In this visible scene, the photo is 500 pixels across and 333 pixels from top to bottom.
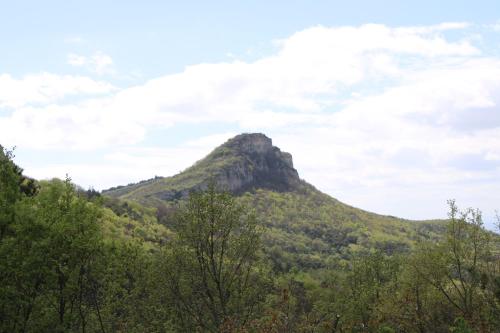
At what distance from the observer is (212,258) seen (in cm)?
4034

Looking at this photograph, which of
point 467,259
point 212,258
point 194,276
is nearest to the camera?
point 212,258

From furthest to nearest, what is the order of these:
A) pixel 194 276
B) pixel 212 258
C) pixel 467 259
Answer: pixel 467 259 < pixel 194 276 < pixel 212 258

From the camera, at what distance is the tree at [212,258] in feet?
134

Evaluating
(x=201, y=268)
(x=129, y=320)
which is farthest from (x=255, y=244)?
(x=129, y=320)

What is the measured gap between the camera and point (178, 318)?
159 feet

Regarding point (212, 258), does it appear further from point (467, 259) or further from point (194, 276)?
point (467, 259)

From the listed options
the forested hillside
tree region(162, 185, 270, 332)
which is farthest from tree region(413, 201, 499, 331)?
tree region(162, 185, 270, 332)

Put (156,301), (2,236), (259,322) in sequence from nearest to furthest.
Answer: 1. (259,322)
2. (2,236)
3. (156,301)

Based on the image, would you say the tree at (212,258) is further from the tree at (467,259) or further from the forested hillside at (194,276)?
the tree at (467,259)

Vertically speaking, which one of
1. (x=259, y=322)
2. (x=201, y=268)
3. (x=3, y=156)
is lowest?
(x=259, y=322)

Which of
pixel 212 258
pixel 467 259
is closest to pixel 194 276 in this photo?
pixel 212 258

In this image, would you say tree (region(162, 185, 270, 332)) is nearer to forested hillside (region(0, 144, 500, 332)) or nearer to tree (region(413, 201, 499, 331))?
forested hillside (region(0, 144, 500, 332))

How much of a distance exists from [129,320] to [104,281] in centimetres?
699

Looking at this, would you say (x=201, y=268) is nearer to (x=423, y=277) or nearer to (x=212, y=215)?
(x=212, y=215)
